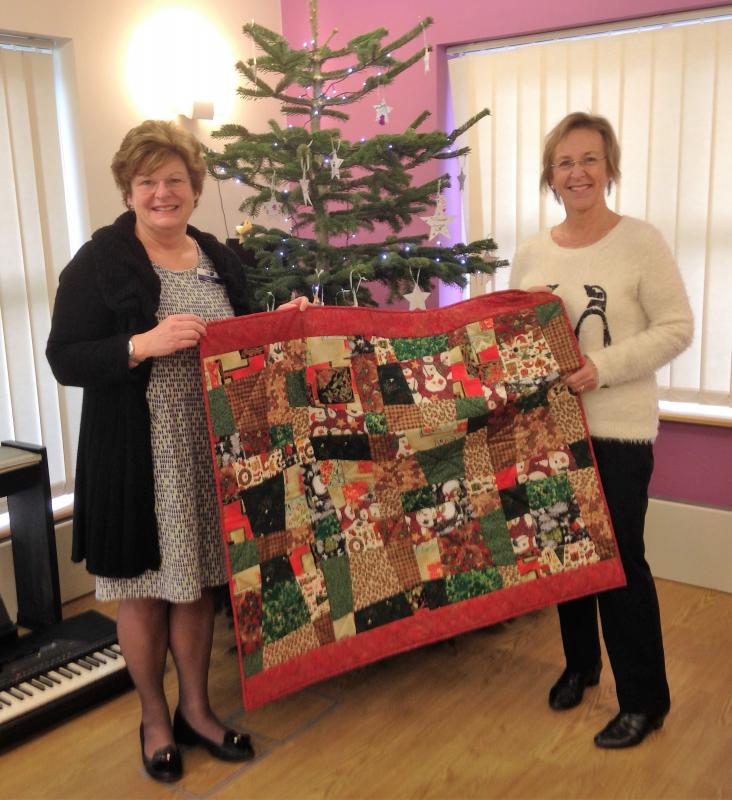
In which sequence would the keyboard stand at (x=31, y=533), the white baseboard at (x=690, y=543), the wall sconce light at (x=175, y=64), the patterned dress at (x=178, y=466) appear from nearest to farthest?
the patterned dress at (x=178, y=466), the keyboard stand at (x=31, y=533), the white baseboard at (x=690, y=543), the wall sconce light at (x=175, y=64)

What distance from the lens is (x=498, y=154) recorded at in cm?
335

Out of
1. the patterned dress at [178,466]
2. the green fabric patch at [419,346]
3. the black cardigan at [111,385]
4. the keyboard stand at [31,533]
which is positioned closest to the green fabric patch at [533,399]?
the green fabric patch at [419,346]

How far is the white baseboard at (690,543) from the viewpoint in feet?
9.86

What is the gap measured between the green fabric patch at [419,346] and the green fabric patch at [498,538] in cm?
43

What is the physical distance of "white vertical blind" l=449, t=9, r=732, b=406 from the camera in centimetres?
287

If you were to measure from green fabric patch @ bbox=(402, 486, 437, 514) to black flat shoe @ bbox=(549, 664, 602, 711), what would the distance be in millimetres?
660

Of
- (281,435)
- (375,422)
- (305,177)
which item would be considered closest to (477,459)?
(375,422)

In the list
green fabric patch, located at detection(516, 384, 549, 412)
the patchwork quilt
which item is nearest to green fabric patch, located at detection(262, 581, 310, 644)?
the patchwork quilt

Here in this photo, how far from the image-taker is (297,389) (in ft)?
6.45

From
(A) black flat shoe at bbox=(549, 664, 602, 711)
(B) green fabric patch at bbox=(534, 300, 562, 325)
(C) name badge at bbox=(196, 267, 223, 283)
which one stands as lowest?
(A) black flat shoe at bbox=(549, 664, 602, 711)

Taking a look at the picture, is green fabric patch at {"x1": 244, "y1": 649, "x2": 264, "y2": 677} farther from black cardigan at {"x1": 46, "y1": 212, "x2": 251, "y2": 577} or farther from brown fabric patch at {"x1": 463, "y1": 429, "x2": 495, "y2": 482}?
brown fabric patch at {"x1": 463, "y1": 429, "x2": 495, "y2": 482}

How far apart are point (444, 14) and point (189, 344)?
7.15ft

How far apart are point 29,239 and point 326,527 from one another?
174 centimetres

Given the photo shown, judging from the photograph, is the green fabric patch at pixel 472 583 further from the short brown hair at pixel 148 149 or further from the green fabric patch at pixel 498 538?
the short brown hair at pixel 148 149
